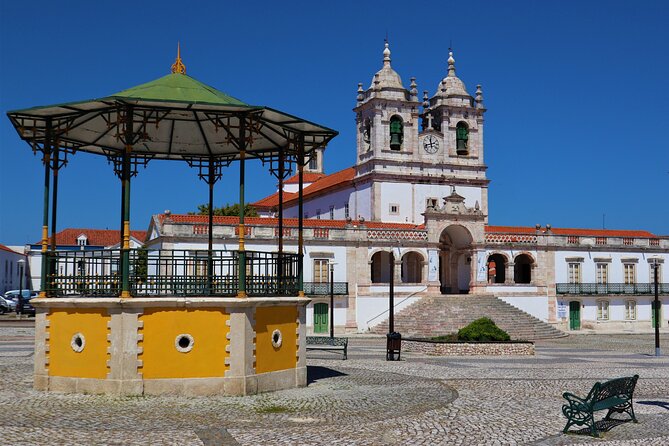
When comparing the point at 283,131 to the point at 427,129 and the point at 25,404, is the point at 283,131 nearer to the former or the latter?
the point at 25,404

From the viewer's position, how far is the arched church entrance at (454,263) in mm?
46250

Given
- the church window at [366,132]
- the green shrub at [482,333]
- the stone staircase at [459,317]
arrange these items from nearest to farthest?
the green shrub at [482,333], the stone staircase at [459,317], the church window at [366,132]

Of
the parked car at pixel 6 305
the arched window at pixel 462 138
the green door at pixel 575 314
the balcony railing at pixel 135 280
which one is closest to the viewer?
the balcony railing at pixel 135 280

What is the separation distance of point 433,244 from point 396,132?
10.7 meters

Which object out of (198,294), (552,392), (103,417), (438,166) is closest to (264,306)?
(198,294)

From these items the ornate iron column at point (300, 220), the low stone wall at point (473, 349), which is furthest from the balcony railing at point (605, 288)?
the ornate iron column at point (300, 220)

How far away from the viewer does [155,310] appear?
1383 cm

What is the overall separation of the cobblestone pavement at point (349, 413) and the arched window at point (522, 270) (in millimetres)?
28122

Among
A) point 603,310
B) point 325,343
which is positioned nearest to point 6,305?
point 325,343

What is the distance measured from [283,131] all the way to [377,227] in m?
26.6

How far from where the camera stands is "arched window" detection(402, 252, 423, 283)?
149 ft

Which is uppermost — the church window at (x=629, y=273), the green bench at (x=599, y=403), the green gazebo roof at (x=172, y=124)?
the green gazebo roof at (x=172, y=124)

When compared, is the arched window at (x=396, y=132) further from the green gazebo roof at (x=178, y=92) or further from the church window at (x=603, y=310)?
the green gazebo roof at (x=178, y=92)

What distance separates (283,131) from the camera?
1711 centimetres
